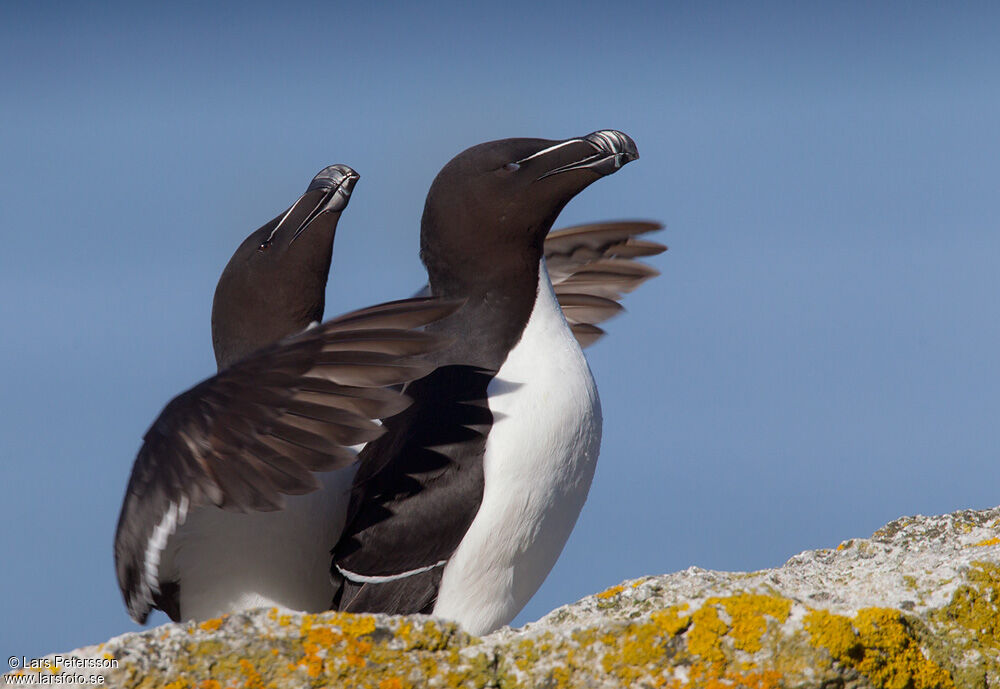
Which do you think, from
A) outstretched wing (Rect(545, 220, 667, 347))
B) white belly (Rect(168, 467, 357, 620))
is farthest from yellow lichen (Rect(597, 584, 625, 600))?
outstretched wing (Rect(545, 220, 667, 347))

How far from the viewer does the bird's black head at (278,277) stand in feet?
23.3

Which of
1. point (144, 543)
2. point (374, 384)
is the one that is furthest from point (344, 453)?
point (144, 543)

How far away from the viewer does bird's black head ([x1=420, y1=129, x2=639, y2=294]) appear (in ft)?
20.8

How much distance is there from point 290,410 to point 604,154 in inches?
97.5

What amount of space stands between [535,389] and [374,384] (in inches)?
51.3

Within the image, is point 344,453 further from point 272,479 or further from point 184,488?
point 184,488

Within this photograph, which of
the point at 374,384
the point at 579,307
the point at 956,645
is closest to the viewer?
the point at 956,645

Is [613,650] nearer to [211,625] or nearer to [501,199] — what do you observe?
[211,625]

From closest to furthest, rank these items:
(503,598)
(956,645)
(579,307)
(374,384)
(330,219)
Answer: (956,645), (374,384), (503,598), (330,219), (579,307)

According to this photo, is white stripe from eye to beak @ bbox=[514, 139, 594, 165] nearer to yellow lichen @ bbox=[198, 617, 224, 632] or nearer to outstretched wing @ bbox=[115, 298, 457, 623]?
outstretched wing @ bbox=[115, 298, 457, 623]

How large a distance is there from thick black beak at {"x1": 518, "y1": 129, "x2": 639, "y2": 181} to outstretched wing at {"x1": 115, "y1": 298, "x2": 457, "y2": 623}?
1.70 meters

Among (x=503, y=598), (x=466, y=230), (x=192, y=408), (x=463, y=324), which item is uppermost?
(x=466, y=230)

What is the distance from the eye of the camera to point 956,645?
11.7 feet

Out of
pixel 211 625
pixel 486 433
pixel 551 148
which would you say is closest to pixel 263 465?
pixel 486 433
